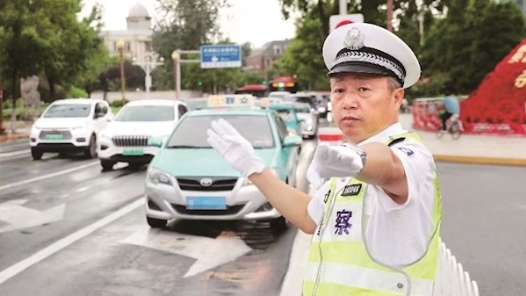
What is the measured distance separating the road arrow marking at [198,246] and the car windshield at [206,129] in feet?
4.91

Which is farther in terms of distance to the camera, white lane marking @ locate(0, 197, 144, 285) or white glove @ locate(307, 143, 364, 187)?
white lane marking @ locate(0, 197, 144, 285)

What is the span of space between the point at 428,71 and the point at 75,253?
47794mm

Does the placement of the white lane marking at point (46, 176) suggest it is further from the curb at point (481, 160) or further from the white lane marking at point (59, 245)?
the curb at point (481, 160)

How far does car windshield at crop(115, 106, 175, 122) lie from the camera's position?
1764 cm

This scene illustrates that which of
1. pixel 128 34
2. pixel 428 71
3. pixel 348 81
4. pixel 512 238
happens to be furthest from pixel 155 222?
pixel 128 34

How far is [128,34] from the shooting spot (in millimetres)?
142625

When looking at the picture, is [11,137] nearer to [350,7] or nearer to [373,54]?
[350,7]

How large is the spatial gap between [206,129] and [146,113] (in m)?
7.76

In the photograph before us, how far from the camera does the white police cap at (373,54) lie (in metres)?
1.99

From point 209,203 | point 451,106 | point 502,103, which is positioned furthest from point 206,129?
point 502,103

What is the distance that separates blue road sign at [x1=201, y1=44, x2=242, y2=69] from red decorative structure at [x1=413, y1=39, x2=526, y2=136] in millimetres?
28058

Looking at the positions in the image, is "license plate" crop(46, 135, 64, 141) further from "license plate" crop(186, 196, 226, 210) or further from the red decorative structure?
the red decorative structure

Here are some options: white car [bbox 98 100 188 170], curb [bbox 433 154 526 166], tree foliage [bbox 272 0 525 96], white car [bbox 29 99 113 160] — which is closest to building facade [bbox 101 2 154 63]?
tree foliage [bbox 272 0 525 96]

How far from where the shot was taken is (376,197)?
1.90 meters
